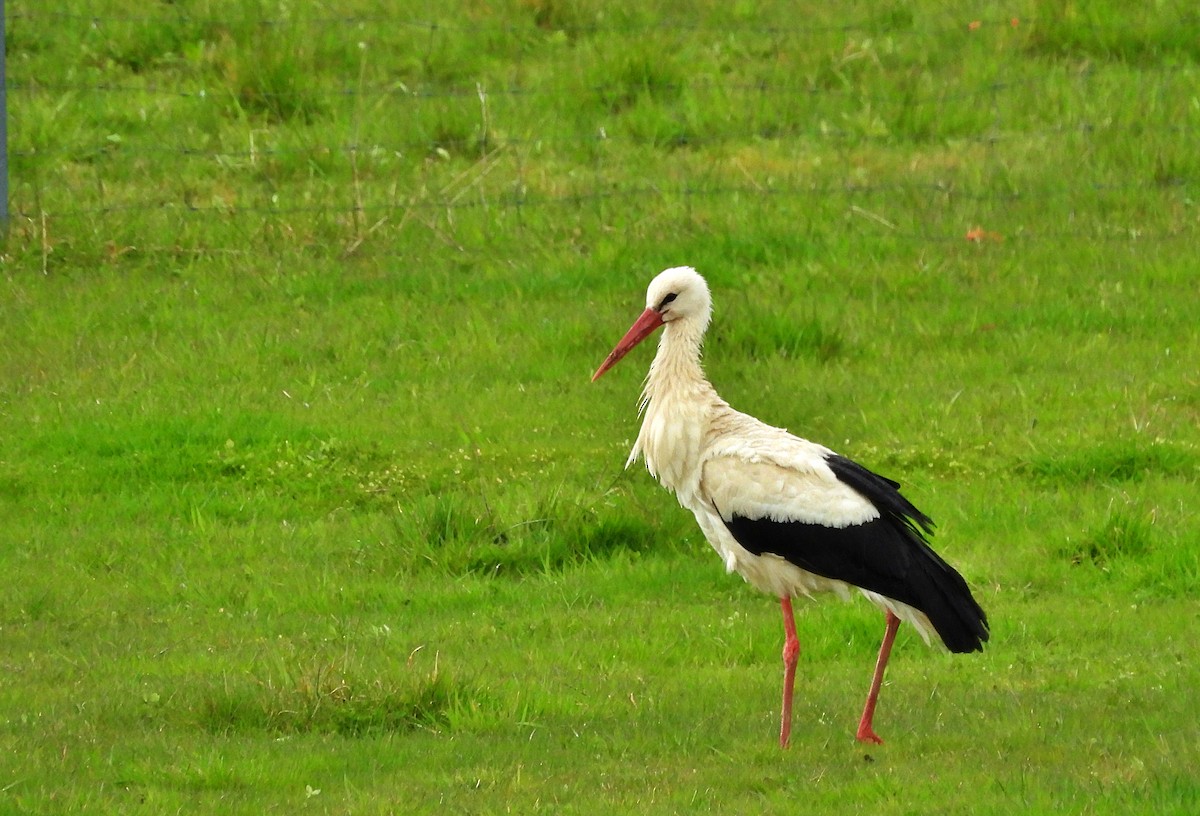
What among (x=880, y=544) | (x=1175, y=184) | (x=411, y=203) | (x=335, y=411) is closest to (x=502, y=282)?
(x=411, y=203)

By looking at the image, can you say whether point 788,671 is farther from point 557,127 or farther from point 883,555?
point 557,127

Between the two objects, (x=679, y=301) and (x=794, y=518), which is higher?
(x=679, y=301)

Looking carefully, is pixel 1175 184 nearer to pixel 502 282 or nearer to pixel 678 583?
pixel 502 282

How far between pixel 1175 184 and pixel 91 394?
7.24 m

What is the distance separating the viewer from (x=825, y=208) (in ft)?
40.8

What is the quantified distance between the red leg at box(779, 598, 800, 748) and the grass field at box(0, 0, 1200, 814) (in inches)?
8.3

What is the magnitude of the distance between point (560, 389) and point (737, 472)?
12.2 ft

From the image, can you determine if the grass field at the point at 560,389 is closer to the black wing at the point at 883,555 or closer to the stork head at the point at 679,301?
the black wing at the point at 883,555

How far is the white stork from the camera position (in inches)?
251

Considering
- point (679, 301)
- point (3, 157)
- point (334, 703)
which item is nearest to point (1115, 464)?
point (679, 301)

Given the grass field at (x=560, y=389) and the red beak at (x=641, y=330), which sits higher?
the red beak at (x=641, y=330)

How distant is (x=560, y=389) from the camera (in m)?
10.4

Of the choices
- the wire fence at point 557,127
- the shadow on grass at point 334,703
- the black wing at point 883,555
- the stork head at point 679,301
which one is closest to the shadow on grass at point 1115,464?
the stork head at point 679,301

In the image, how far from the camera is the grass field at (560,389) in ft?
20.4
